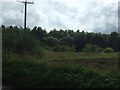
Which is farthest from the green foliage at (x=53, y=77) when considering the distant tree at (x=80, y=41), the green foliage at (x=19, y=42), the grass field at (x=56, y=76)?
the distant tree at (x=80, y=41)

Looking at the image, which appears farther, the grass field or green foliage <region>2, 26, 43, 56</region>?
green foliage <region>2, 26, 43, 56</region>

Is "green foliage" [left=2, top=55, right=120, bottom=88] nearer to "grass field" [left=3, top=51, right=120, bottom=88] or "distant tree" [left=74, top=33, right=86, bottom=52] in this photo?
"grass field" [left=3, top=51, right=120, bottom=88]

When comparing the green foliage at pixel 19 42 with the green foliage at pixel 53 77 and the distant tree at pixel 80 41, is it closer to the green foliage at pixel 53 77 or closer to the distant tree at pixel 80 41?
the green foliage at pixel 53 77

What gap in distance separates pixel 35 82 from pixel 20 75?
5.57ft

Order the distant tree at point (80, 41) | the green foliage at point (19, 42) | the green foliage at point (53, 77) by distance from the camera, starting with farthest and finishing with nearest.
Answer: the distant tree at point (80, 41) < the green foliage at point (19, 42) < the green foliage at point (53, 77)

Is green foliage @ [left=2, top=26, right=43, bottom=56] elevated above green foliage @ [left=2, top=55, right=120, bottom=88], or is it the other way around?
green foliage @ [left=2, top=26, right=43, bottom=56]

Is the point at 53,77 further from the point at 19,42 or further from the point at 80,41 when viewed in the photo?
the point at 80,41

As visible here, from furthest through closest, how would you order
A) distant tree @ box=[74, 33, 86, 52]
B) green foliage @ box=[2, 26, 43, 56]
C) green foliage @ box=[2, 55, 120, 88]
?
distant tree @ box=[74, 33, 86, 52]
green foliage @ box=[2, 26, 43, 56]
green foliage @ box=[2, 55, 120, 88]

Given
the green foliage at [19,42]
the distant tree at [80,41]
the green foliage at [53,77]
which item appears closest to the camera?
the green foliage at [53,77]

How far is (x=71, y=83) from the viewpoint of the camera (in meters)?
10.3

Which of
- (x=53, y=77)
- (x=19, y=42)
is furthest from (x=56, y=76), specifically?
(x=19, y=42)

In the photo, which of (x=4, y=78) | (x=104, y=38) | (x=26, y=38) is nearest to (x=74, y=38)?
(x=104, y=38)

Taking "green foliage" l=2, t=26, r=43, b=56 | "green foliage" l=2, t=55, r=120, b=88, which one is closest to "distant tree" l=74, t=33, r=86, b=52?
"green foliage" l=2, t=26, r=43, b=56

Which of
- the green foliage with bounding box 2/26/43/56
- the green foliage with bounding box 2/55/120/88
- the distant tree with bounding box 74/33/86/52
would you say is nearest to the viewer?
the green foliage with bounding box 2/55/120/88
